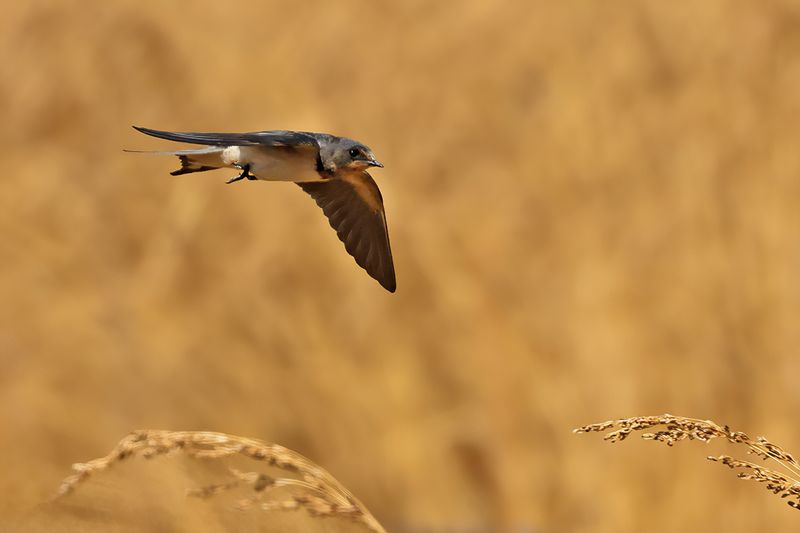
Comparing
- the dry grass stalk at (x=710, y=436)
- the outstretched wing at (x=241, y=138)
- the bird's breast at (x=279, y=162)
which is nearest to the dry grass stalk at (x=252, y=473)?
the dry grass stalk at (x=710, y=436)

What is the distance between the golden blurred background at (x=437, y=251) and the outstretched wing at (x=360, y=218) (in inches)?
64.7

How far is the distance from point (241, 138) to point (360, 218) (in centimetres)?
63

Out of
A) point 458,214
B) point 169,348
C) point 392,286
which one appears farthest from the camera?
point 458,214

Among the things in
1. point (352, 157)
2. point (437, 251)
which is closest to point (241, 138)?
point (352, 157)

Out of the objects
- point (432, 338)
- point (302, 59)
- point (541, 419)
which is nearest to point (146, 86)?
point (302, 59)

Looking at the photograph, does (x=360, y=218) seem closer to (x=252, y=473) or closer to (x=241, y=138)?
(x=241, y=138)

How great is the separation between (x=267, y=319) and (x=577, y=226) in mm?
1097

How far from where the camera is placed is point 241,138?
1.92 m

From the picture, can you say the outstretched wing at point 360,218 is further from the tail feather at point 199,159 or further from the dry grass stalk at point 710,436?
the dry grass stalk at point 710,436

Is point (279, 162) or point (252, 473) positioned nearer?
point (252, 473)

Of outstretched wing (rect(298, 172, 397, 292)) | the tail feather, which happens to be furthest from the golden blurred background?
the tail feather

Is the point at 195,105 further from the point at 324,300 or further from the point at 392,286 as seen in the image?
the point at 392,286

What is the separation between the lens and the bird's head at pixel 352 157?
82.8 inches

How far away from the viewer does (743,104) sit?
4.44 m
